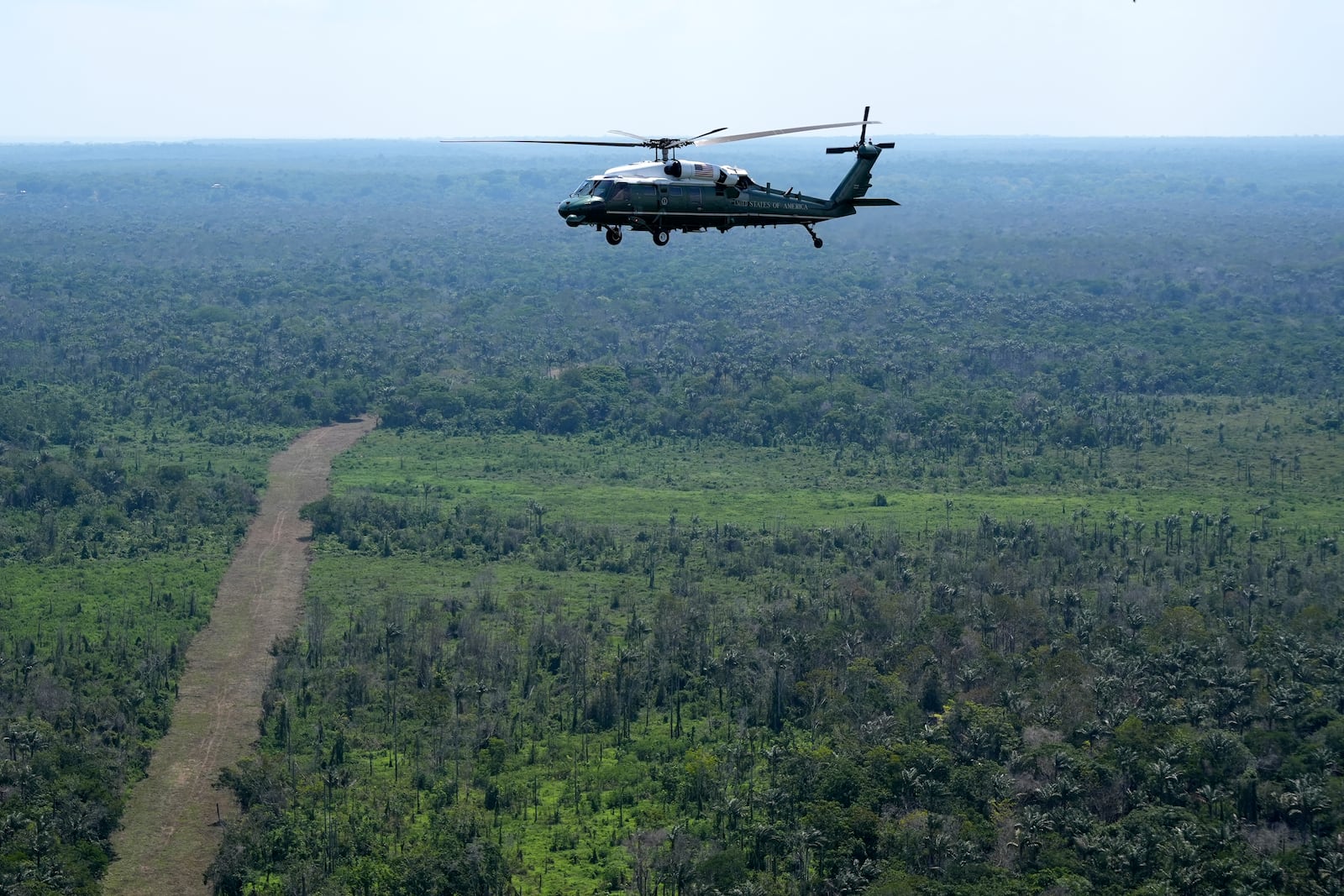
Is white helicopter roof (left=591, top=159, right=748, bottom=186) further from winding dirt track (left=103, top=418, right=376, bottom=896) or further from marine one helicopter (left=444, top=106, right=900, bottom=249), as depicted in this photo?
winding dirt track (left=103, top=418, right=376, bottom=896)

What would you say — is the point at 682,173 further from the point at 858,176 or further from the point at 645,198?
the point at 858,176

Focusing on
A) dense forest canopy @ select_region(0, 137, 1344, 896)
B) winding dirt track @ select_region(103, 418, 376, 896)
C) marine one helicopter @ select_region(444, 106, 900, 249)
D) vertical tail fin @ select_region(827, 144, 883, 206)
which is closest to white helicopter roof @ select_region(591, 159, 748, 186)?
marine one helicopter @ select_region(444, 106, 900, 249)

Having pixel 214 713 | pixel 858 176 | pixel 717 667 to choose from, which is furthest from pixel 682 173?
pixel 214 713

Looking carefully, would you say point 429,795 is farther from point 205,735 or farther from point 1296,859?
point 1296,859

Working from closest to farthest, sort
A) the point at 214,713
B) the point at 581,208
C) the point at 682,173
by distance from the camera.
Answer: the point at 581,208 < the point at 682,173 < the point at 214,713

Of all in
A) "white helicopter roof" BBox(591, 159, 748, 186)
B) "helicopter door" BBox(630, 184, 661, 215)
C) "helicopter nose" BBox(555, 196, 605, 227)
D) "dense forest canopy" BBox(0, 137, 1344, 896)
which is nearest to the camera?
"helicopter nose" BBox(555, 196, 605, 227)

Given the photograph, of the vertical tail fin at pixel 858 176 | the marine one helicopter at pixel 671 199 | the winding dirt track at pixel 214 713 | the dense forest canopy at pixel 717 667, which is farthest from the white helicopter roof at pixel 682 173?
the winding dirt track at pixel 214 713

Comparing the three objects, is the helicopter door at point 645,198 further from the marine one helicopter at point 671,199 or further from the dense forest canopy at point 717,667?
the dense forest canopy at point 717,667

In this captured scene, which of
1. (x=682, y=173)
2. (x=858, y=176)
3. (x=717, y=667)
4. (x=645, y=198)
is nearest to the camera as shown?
(x=645, y=198)
